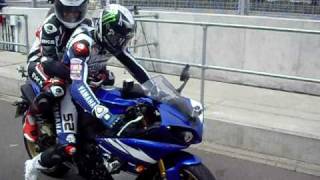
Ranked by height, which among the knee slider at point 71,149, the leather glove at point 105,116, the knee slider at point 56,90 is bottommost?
the knee slider at point 71,149

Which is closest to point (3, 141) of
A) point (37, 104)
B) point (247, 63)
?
point (37, 104)

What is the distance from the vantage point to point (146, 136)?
365 cm

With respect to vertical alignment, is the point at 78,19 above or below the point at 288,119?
above

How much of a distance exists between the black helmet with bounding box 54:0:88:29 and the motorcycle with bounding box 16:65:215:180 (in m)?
0.68

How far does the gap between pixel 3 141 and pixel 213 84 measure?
344 cm

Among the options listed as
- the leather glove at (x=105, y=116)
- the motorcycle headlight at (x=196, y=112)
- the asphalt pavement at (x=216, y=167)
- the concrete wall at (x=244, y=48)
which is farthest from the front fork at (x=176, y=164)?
the concrete wall at (x=244, y=48)

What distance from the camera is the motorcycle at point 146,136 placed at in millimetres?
3572

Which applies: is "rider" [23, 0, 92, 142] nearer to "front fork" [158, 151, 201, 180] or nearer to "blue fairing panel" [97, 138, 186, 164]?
"blue fairing panel" [97, 138, 186, 164]

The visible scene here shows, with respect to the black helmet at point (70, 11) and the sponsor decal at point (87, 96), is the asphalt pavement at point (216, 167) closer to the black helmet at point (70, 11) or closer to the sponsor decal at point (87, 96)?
the sponsor decal at point (87, 96)

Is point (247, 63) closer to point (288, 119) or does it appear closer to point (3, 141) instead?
point (288, 119)

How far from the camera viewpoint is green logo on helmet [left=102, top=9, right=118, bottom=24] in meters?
3.82

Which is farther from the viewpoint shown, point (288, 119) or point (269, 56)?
point (269, 56)

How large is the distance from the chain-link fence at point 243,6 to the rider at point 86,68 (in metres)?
4.41

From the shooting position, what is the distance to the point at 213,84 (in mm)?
8180
